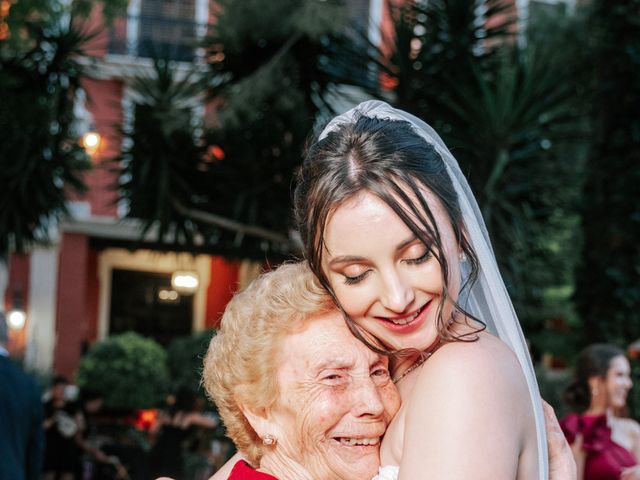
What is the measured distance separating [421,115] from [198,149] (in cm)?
233

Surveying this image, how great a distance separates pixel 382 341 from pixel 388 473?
0.25 m

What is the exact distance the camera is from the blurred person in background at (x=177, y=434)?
794cm

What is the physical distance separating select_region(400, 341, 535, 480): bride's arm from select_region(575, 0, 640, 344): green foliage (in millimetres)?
7433

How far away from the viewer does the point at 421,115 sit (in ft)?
28.7

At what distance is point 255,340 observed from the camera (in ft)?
6.74

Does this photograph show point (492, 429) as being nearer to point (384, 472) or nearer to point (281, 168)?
point (384, 472)

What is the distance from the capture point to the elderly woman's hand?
189 cm

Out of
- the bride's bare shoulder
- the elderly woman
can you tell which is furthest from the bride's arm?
the elderly woman

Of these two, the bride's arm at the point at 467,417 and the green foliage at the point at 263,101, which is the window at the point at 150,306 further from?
the bride's arm at the point at 467,417

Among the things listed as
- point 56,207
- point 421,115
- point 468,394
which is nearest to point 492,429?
point 468,394

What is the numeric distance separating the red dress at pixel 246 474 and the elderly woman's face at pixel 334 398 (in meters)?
0.09

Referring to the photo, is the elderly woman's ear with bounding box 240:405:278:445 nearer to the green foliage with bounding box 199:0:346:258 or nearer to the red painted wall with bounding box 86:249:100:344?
the green foliage with bounding box 199:0:346:258

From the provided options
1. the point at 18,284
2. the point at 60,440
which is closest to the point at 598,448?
the point at 60,440

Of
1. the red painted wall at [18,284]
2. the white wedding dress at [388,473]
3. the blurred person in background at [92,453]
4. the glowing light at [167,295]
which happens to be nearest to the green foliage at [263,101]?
the blurred person in background at [92,453]
